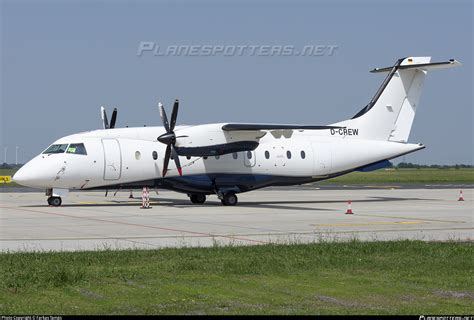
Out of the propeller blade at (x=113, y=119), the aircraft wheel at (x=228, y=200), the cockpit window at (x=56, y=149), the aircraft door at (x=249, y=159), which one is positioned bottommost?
the aircraft wheel at (x=228, y=200)

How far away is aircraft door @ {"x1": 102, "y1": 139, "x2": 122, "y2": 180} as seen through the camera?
3344 cm

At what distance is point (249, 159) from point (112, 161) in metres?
6.89

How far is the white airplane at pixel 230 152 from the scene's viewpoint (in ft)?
109

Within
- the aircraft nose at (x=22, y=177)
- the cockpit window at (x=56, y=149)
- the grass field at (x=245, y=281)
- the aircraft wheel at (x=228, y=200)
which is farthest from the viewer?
the aircraft wheel at (x=228, y=200)

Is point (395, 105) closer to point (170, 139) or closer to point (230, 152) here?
point (230, 152)

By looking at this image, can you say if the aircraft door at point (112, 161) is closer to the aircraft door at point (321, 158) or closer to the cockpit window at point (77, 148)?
the cockpit window at point (77, 148)

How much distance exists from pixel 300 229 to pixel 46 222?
A: 8632mm

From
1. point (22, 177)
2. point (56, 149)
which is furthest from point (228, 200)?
point (22, 177)

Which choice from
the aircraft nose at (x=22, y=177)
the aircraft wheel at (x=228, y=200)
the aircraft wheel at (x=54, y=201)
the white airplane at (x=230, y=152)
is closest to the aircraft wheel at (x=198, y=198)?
the white airplane at (x=230, y=152)

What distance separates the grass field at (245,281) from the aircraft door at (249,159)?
1902cm

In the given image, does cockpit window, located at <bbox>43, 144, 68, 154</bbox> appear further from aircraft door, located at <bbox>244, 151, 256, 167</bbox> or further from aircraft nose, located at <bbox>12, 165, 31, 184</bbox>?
aircraft door, located at <bbox>244, 151, 256, 167</bbox>

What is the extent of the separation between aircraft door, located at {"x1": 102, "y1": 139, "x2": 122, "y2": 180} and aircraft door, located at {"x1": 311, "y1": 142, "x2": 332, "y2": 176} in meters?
10.2

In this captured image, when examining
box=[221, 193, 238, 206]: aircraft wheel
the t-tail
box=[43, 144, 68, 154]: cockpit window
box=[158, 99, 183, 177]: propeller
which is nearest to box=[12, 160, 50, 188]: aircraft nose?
box=[43, 144, 68, 154]: cockpit window

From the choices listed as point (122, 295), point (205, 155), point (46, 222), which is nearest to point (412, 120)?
point (205, 155)
